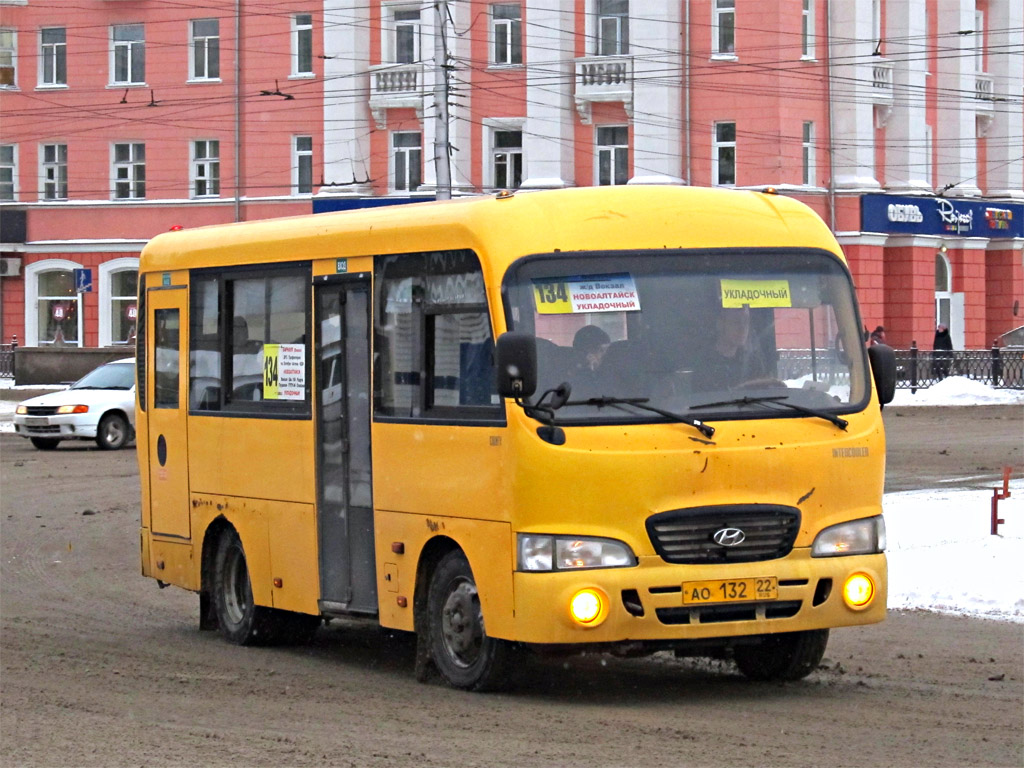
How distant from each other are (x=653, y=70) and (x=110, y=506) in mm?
31704

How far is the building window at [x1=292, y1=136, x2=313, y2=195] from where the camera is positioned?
5497 centimetres

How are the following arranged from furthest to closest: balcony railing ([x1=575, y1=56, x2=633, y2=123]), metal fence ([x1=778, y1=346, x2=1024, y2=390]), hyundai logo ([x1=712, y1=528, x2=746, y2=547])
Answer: balcony railing ([x1=575, y1=56, x2=633, y2=123]), metal fence ([x1=778, y1=346, x2=1024, y2=390]), hyundai logo ([x1=712, y1=528, x2=746, y2=547])

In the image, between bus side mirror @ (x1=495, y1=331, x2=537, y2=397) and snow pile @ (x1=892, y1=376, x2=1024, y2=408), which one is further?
snow pile @ (x1=892, y1=376, x2=1024, y2=408)

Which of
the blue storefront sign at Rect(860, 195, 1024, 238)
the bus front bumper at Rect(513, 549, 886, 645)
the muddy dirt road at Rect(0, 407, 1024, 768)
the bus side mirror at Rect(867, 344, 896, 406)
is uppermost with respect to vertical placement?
the blue storefront sign at Rect(860, 195, 1024, 238)

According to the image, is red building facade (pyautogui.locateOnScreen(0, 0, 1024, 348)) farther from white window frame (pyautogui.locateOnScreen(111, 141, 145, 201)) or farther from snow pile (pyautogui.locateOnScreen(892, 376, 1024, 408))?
snow pile (pyautogui.locateOnScreen(892, 376, 1024, 408))

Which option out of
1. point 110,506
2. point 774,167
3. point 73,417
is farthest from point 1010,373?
point 110,506

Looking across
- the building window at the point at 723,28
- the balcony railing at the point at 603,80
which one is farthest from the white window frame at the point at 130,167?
the building window at the point at 723,28

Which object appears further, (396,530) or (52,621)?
(52,621)

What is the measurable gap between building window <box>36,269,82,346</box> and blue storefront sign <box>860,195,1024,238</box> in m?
23.8

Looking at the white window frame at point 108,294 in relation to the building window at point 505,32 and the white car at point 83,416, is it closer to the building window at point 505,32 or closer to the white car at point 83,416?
the building window at point 505,32

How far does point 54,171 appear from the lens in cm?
5762

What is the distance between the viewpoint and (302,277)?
10938 millimetres

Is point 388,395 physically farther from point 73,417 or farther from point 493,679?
point 73,417

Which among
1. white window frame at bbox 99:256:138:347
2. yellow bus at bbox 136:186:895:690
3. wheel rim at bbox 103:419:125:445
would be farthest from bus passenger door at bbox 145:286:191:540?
white window frame at bbox 99:256:138:347
